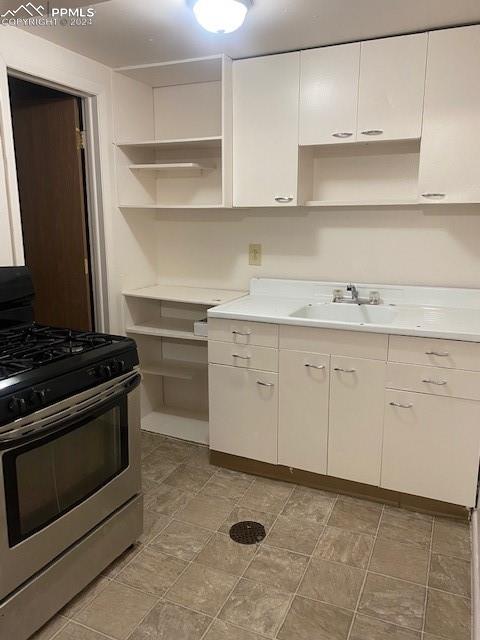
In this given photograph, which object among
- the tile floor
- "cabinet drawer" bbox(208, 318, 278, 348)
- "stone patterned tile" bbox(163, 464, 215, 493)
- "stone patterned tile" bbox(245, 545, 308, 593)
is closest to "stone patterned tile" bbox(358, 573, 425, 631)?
the tile floor

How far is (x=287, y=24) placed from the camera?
7.24 feet

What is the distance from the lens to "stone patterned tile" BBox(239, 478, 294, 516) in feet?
8.16

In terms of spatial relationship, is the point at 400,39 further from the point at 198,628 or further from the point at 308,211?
the point at 198,628

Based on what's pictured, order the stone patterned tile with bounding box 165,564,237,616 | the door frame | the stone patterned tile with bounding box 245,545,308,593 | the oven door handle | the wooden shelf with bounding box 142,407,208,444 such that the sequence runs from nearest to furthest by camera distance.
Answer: the oven door handle
the stone patterned tile with bounding box 165,564,237,616
the stone patterned tile with bounding box 245,545,308,593
the door frame
the wooden shelf with bounding box 142,407,208,444

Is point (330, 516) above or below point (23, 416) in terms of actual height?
below

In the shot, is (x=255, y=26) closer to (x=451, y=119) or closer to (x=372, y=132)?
(x=372, y=132)

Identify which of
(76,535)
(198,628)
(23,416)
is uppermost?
(23,416)

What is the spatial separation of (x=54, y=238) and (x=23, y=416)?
176 cm

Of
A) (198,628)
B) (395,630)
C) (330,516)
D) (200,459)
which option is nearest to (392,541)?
(330,516)

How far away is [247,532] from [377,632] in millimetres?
725

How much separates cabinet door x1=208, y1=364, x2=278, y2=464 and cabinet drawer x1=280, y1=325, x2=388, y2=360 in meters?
0.24

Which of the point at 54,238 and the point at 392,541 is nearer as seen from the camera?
the point at 392,541

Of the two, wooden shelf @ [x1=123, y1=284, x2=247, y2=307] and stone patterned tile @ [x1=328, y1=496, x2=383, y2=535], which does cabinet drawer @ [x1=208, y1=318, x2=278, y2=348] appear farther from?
stone patterned tile @ [x1=328, y1=496, x2=383, y2=535]

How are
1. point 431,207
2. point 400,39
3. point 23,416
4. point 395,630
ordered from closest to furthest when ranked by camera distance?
point 23,416 → point 395,630 → point 400,39 → point 431,207
